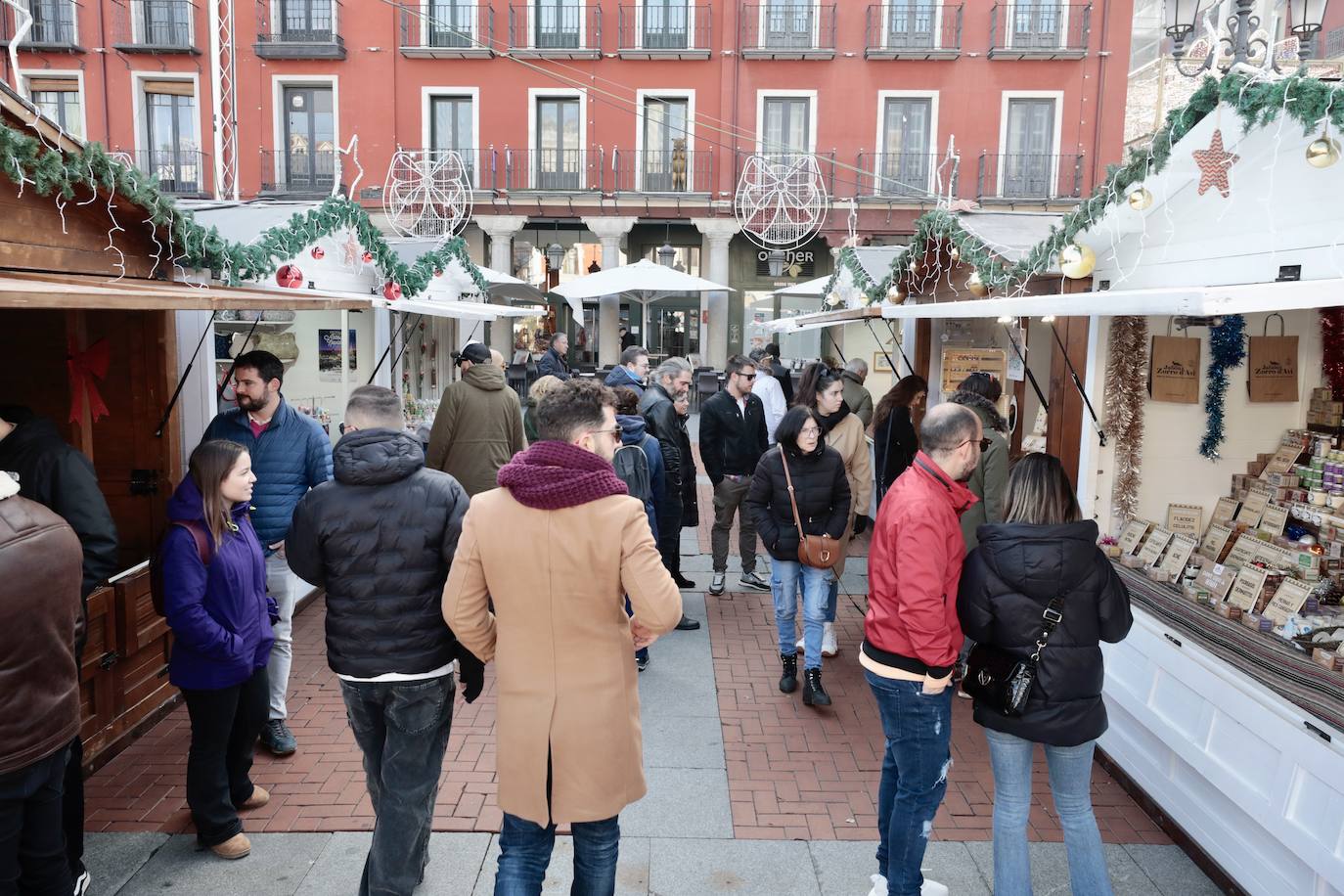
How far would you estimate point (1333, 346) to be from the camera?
4492 millimetres

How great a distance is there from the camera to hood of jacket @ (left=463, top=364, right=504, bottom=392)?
6.01 m

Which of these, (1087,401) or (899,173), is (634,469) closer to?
(1087,401)

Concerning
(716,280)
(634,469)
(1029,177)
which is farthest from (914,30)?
(634,469)

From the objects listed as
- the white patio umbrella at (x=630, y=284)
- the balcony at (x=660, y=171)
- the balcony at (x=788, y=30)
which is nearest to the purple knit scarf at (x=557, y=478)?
the white patio umbrella at (x=630, y=284)

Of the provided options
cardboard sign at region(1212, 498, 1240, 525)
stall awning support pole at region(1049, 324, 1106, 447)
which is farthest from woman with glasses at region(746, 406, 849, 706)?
cardboard sign at region(1212, 498, 1240, 525)

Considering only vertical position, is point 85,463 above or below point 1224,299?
below

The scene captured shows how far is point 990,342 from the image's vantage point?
7.83m

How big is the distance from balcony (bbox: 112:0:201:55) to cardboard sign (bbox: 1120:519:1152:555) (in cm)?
2122

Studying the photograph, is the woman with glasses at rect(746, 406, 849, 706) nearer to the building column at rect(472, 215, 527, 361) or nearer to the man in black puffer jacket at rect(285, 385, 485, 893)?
the man in black puffer jacket at rect(285, 385, 485, 893)

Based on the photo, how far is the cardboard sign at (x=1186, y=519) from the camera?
484 centimetres

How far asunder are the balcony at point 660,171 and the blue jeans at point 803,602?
16344mm

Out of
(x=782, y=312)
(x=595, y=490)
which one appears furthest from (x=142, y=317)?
(x=782, y=312)

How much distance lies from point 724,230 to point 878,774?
56.4 feet

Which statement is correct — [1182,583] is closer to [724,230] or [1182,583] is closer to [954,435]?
[954,435]
